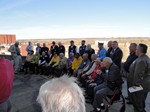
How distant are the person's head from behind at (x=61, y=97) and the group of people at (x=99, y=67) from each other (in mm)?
2758

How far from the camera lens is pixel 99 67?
6.16 m

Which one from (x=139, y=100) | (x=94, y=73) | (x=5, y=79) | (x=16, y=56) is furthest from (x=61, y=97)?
(x=16, y=56)

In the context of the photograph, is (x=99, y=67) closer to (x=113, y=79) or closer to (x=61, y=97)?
(x=113, y=79)

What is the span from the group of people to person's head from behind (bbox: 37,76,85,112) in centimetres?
276

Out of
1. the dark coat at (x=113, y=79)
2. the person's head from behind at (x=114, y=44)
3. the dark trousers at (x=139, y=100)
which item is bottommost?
the dark trousers at (x=139, y=100)

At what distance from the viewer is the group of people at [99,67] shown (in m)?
4.10

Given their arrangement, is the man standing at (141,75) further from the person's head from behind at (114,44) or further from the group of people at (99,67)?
the person's head from behind at (114,44)

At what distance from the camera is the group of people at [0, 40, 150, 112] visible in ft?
13.5

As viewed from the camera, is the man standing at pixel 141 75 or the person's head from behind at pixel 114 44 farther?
the person's head from behind at pixel 114 44

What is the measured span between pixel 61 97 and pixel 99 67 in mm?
4728

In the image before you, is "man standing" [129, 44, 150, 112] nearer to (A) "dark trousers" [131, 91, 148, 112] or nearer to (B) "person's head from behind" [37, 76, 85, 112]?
(A) "dark trousers" [131, 91, 148, 112]

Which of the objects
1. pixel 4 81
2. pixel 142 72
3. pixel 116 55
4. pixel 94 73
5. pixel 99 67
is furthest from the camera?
pixel 116 55

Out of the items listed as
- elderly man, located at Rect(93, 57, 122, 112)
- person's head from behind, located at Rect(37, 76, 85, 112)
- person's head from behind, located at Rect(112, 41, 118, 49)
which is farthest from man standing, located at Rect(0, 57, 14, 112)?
person's head from behind, located at Rect(112, 41, 118, 49)

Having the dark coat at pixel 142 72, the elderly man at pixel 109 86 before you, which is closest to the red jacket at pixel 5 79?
the elderly man at pixel 109 86
